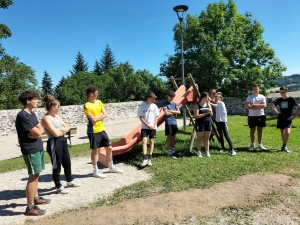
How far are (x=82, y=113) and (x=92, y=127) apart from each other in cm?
1288

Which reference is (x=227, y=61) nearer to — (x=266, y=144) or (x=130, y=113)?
(x=130, y=113)

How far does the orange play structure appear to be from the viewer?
5.73 metres

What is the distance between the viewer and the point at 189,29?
23109 millimetres

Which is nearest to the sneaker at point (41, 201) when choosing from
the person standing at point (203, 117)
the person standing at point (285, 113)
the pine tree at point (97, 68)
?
the person standing at point (203, 117)

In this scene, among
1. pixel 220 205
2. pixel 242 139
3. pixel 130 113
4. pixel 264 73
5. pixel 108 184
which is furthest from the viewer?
pixel 264 73

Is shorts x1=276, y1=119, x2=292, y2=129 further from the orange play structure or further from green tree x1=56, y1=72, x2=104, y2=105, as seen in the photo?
green tree x1=56, y1=72, x2=104, y2=105

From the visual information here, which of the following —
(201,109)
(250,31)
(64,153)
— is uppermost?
(250,31)

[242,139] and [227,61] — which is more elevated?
[227,61]

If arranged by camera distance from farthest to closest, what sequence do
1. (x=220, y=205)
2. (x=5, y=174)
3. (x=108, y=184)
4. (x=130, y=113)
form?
(x=130, y=113), (x=5, y=174), (x=108, y=184), (x=220, y=205)

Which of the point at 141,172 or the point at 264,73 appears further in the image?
the point at 264,73

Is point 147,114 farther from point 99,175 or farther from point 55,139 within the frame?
point 55,139

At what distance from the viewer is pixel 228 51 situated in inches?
858

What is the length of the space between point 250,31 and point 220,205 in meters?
23.5

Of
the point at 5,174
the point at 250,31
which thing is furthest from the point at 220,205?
the point at 250,31
